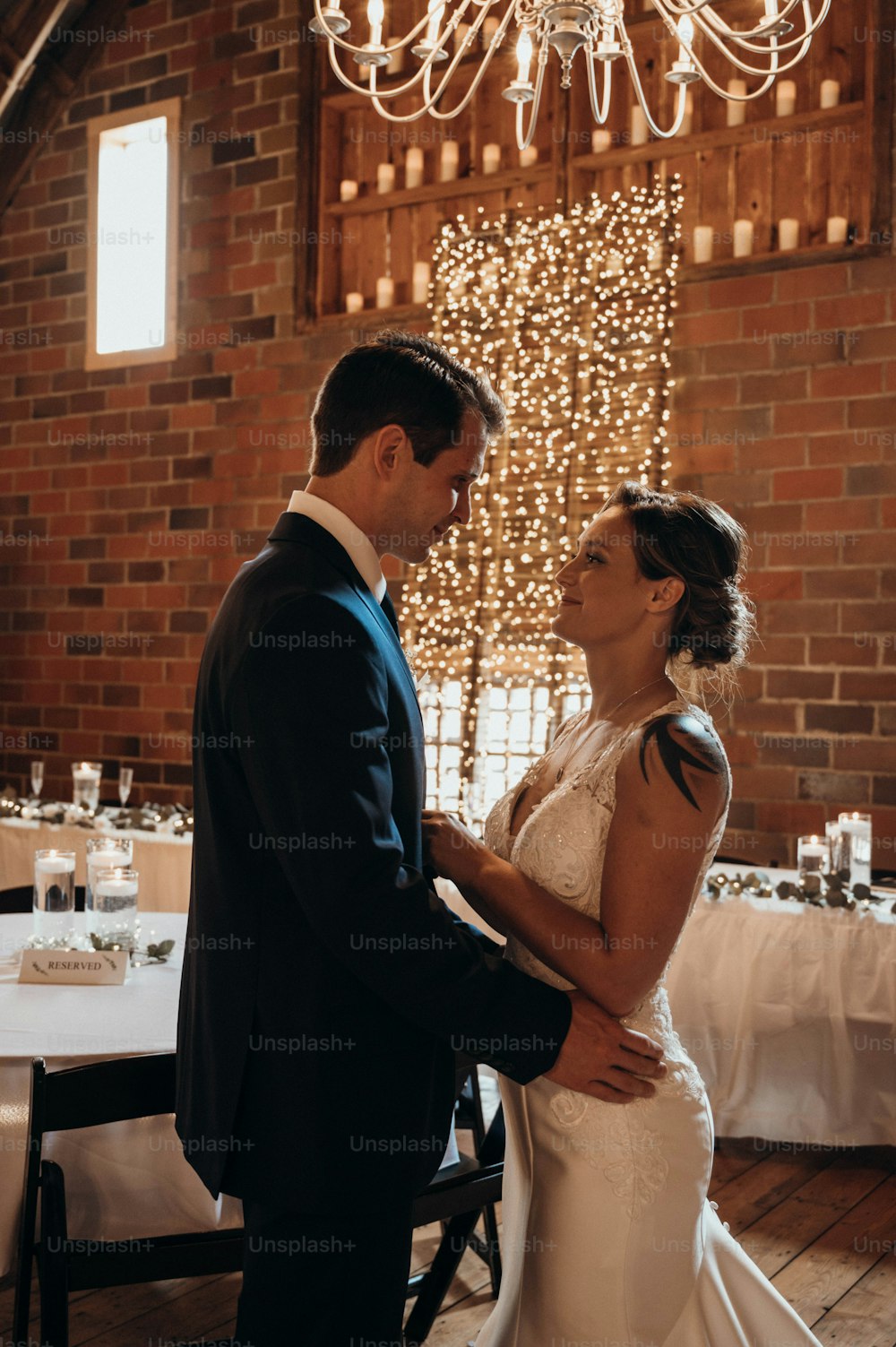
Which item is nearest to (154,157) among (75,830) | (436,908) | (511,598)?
(511,598)

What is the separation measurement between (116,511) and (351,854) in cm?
617

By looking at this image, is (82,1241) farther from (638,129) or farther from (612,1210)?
(638,129)

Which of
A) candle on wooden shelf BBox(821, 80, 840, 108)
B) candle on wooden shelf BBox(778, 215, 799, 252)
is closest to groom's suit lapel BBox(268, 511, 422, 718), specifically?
candle on wooden shelf BBox(778, 215, 799, 252)

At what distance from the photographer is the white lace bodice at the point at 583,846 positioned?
6.35 feet

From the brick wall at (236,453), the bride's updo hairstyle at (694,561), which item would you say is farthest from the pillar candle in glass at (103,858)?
the brick wall at (236,453)

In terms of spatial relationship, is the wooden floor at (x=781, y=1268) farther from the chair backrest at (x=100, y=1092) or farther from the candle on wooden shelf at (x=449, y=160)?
the candle on wooden shelf at (x=449, y=160)

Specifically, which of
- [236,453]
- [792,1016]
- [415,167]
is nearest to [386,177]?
[415,167]

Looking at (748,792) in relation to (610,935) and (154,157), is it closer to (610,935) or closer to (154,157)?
(610,935)

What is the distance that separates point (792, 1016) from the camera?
3.84 meters

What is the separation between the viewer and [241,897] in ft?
5.52

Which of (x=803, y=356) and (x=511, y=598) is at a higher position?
(x=803, y=356)

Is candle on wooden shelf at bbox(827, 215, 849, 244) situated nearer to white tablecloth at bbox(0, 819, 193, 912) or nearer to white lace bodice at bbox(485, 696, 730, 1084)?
white tablecloth at bbox(0, 819, 193, 912)

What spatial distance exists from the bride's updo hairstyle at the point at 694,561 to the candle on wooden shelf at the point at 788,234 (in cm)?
357

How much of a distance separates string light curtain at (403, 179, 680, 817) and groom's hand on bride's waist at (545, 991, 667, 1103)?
12.6 feet
